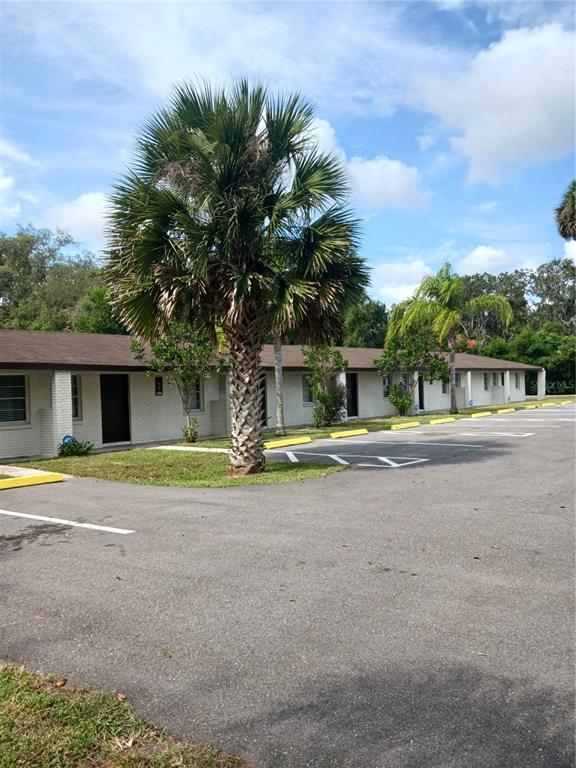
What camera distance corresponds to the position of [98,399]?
1852 centimetres

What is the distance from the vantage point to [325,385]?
82.2 feet

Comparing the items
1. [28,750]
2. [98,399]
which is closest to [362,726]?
[28,750]

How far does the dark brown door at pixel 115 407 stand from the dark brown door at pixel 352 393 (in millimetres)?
12002

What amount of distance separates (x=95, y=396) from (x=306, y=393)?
33.1ft

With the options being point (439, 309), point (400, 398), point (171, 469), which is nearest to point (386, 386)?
Answer: point (400, 398)

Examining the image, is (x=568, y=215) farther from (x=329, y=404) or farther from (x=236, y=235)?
(x=236, y=235)

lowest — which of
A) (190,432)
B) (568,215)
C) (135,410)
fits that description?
(190,432)

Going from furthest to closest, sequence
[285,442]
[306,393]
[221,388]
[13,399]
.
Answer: [306,393], [221,388], [285,442], [13,399]

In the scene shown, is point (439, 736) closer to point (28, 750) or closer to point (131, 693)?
point (131, 693)

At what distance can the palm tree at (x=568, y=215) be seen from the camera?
1328 inches

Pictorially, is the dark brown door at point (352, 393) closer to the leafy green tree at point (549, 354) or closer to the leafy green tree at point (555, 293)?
the leafy green tree at point (549, 354)

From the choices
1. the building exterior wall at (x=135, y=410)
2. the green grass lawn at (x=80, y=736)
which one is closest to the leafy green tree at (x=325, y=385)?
the building exterior wall at (x=135, y=410)

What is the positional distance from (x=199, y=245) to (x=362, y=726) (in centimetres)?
938

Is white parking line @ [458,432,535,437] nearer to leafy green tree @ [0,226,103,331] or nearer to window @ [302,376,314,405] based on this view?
window @ [302,376,314,405]
